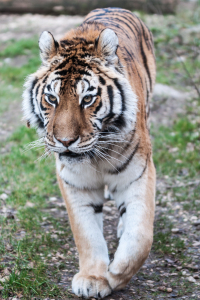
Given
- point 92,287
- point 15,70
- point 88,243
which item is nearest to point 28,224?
point 88,243

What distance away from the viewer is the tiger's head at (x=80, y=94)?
8.51ft

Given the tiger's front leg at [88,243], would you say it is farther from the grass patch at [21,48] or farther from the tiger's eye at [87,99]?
the grass patch at [21,48]

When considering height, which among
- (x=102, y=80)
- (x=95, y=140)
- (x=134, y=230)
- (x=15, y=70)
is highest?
(x=102, y=80)

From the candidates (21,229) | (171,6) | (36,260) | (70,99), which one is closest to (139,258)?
(36,260)

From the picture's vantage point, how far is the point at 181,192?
4.79m

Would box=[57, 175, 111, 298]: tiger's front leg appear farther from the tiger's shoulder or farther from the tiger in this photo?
the tiger's shoulder

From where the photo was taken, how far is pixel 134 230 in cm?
288

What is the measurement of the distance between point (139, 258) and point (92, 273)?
1.16 feet

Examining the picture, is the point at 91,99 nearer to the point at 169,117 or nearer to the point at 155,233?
the point at 155,233

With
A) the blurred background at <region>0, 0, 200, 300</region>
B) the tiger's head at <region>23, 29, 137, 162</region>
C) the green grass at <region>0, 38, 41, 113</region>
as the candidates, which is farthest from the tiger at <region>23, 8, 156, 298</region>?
the green grass at <region>0, 38, 41, 113</region>

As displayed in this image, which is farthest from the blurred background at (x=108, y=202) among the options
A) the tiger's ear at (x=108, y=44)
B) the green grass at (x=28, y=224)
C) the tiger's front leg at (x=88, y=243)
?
the tiger's ear at (x=108, y=44)

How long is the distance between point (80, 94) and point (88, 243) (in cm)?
107

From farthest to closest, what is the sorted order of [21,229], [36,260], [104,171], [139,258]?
[21,229]
[36,260]
[104,171]
[139,258]

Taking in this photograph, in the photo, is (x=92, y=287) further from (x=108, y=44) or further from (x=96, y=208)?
(x=108, y=44)
